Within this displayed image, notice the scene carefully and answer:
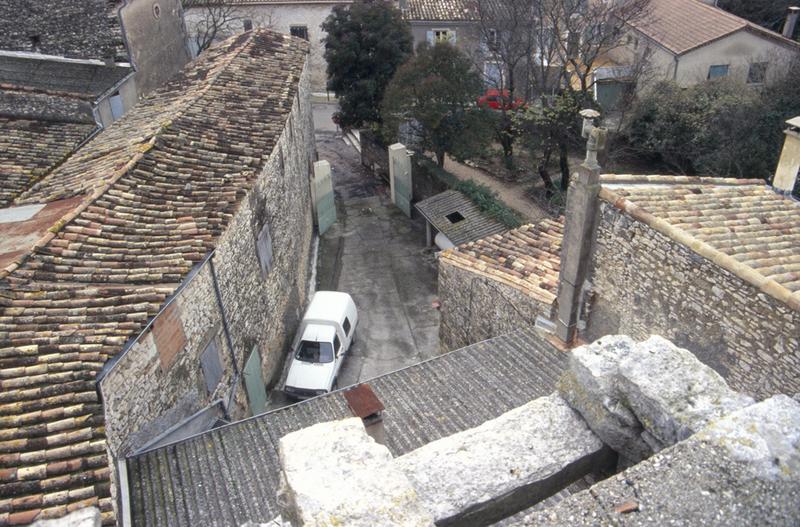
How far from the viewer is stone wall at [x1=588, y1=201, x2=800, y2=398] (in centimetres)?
729

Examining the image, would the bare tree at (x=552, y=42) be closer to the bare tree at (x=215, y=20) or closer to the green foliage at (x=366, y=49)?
the green foliage at (x=366, y=49)

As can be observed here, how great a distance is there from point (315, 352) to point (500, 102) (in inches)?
568

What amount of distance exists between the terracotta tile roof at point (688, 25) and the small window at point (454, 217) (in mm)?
11460

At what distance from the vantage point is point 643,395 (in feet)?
13.3

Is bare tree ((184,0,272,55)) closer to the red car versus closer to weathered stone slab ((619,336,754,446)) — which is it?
the red car

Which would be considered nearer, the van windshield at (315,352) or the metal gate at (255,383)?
the metal gate at (255,383)

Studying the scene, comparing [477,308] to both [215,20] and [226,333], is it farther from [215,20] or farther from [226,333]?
[215,20]

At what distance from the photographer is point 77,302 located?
8367 millimetres

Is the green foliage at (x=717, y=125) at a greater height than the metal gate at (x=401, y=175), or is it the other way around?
the green foliage at (x=717, y=125)

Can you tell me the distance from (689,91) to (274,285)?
16590mm

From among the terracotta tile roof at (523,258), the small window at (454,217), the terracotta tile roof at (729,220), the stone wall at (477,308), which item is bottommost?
the small window at (454,217)

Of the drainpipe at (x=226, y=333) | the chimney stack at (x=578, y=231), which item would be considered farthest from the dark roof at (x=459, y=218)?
the drainpipe at (x=226, y=333)

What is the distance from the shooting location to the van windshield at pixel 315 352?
49.1ft

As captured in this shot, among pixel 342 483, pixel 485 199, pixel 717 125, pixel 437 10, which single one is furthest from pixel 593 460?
pixel 437 10
